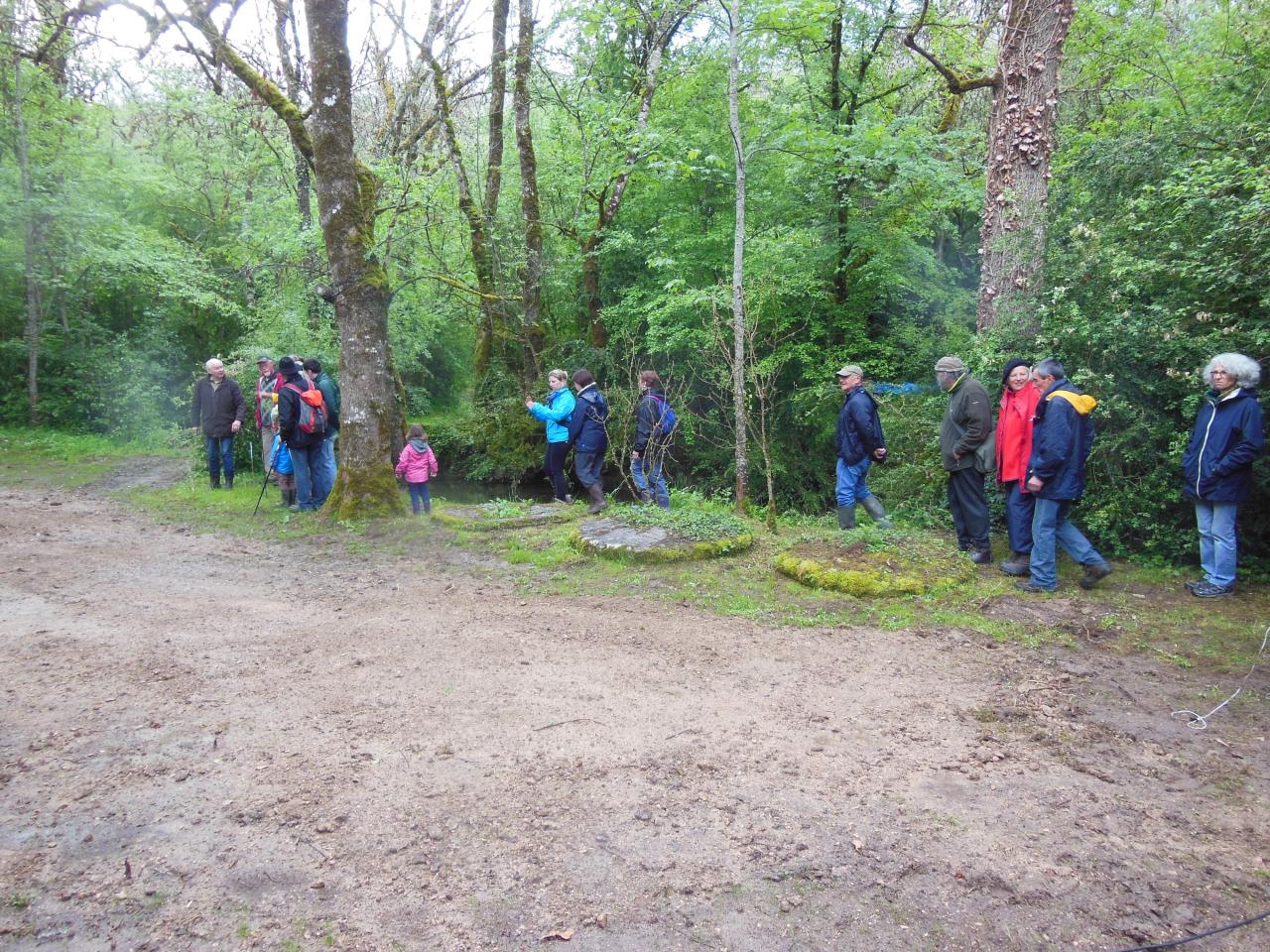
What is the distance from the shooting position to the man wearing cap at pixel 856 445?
24.9ft

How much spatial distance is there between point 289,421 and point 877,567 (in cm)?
719

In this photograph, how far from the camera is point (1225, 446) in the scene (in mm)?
5781

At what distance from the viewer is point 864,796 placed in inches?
131

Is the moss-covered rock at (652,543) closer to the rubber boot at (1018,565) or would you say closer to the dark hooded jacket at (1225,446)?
the rubber boot at (1018,565)

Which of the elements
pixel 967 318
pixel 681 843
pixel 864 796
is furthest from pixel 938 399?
pixel 681 843

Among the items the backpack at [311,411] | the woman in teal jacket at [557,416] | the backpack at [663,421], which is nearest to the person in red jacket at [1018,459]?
the backpack at [663,421]

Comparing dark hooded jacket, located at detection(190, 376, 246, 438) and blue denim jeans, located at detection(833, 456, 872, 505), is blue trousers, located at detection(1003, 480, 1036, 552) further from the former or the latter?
dark hooded jacket, located at detection(190, 376, 246, 438)

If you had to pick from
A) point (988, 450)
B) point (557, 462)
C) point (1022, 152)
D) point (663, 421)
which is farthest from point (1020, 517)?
point (557, 462)

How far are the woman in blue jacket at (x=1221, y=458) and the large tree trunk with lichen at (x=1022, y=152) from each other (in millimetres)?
2181

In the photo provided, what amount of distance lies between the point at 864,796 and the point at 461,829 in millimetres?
1708

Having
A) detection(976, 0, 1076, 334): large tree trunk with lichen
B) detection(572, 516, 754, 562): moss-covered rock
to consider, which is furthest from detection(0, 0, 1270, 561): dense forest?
detection(572, 516, 754, 562): moss-covered rock

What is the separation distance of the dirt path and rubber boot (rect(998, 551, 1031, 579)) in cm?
172

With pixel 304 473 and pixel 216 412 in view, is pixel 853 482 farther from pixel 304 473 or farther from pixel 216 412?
pixel 216 412

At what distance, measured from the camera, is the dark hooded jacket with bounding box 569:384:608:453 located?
30.6ft
